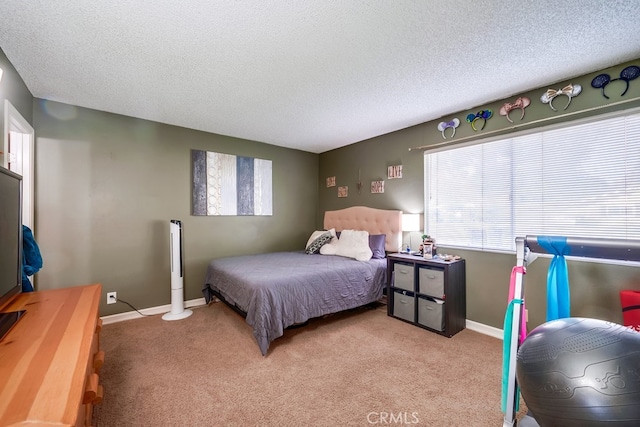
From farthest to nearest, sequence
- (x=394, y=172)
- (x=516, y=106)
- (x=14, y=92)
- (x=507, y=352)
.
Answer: (x=394, y=172) < (x=516, y=106) < (x=14, y=92) < (x=507, y=352)

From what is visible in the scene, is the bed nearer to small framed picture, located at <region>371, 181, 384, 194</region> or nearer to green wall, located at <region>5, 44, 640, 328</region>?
small framed picture, located at <region>371, 181, 384, 194</region>

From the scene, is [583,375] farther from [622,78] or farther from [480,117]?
[480,117]

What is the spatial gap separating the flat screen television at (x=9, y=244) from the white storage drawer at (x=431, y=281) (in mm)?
3058

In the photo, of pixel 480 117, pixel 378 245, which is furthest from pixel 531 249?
pixel 378 245

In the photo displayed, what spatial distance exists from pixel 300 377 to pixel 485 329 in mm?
2053

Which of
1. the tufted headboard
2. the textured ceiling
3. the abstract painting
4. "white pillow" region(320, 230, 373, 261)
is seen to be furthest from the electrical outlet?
the tufted headboard

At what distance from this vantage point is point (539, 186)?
252cm

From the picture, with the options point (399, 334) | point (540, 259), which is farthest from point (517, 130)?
point (399, 334)

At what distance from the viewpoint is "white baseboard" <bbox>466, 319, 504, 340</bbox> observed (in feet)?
8.92

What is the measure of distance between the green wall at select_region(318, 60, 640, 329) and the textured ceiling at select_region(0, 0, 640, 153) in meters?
0.24

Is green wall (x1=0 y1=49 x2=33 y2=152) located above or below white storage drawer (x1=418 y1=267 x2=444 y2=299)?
above

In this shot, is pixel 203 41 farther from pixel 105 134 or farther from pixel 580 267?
pixel 580 267

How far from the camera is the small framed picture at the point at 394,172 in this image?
3691 mm

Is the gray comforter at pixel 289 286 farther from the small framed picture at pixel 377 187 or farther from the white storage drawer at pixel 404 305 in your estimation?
the small framed picture at pixel 377 187
